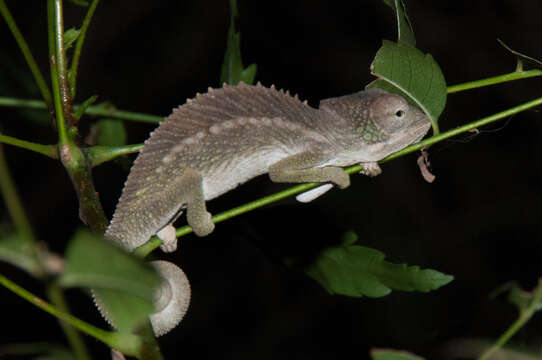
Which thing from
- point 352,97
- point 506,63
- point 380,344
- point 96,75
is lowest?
point 380,344

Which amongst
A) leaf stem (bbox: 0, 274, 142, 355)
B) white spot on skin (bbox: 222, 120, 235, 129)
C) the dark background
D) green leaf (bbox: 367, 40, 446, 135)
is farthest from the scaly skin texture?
the dark background

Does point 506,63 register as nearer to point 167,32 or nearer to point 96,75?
point 167,32

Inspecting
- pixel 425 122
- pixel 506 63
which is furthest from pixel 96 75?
pixel 425 122

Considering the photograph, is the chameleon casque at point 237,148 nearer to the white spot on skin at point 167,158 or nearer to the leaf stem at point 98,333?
the white spot on skin at point 167,158

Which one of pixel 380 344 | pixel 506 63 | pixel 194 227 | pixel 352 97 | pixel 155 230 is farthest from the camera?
pixel 506 63

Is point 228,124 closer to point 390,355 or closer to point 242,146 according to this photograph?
point 242,146

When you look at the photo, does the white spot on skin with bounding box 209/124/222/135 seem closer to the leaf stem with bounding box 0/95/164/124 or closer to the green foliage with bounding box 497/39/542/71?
the leaf stem with bounding box 0/95/164/124

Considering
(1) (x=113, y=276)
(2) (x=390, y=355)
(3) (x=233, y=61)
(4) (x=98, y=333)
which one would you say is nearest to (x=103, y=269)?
(1) (x=113, y=276)
